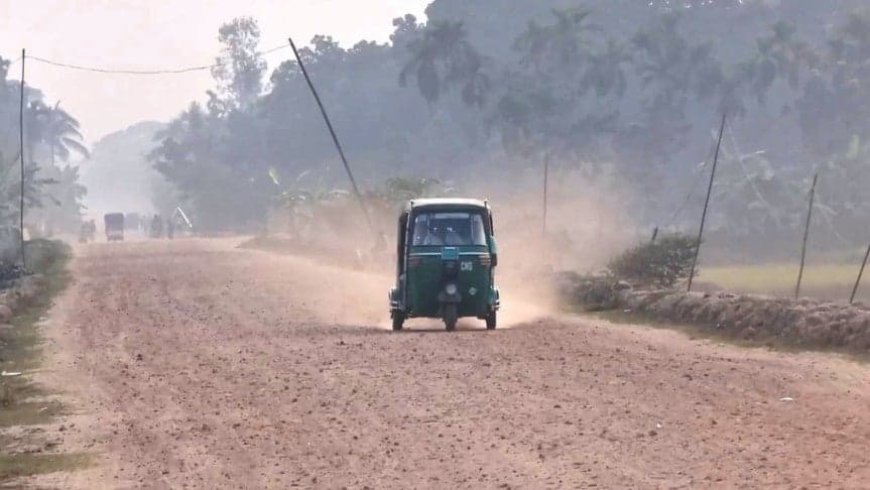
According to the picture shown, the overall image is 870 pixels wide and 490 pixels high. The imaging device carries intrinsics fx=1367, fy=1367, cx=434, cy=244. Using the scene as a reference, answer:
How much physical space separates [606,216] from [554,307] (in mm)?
58560

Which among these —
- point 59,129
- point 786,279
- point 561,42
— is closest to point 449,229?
point 786,279

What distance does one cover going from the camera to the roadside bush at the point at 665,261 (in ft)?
117

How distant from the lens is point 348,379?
17734mm

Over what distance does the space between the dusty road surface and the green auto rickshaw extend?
711 millimetres

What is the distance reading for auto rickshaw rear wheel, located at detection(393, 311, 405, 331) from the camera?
26303mm

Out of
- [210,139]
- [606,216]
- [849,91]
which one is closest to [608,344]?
[606,216]

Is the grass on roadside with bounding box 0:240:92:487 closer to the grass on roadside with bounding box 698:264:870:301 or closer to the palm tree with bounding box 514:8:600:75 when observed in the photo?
the grass on roadside with bounding box 698:264:870:301

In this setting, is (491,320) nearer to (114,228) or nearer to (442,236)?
(442,236)

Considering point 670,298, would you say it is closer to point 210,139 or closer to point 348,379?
point 348,379

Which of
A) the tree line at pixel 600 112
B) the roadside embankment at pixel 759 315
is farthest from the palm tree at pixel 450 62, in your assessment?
the roadside embankment at pixel 759 315

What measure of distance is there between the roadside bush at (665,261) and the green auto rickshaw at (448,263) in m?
10.5

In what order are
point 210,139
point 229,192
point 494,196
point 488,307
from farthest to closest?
1. point 210,139
2. point 229,192
3. point 494,196
4. point 488,307

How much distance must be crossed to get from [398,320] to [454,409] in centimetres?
1158

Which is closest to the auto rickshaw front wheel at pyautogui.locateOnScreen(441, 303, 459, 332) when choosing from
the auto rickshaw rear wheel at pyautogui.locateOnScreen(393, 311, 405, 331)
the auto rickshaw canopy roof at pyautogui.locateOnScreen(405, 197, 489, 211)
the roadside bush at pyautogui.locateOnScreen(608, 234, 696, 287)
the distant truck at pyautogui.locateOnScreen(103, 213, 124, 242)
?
the auto rickshaw rear wheel at pyautogui.locateOnScreen(393, 311, 405, 331)
